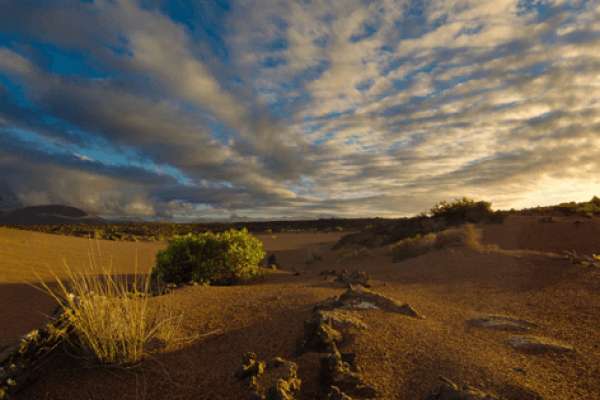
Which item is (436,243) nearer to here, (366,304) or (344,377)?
(366,304)

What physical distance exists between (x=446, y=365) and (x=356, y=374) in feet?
2.81

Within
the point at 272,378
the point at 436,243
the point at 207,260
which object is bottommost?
the point at 272,378

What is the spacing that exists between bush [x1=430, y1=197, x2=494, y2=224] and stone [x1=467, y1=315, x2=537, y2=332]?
38.4ft

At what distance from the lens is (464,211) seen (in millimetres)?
16781

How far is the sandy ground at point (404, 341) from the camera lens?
2.97 meters

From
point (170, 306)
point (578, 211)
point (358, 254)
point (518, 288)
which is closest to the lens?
point (170, 306)

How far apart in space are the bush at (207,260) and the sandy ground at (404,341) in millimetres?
2057

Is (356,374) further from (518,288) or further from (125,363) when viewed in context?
(518,288)

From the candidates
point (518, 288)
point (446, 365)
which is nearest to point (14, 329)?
point (446, 365)

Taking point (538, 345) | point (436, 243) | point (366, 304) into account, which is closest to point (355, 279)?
point (366, 304)

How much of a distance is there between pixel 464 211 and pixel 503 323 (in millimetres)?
13278

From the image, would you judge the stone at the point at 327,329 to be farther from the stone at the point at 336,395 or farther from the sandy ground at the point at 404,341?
the stone at the point at 336,395

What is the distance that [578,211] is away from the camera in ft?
54.7

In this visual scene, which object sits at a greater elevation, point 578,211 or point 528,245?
point 578,211
